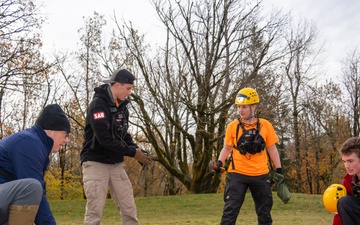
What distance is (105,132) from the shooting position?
495 cm

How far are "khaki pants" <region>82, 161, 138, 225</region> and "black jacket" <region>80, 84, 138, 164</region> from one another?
10 cm

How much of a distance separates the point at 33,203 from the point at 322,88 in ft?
133

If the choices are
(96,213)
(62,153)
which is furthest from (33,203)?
(62,153)

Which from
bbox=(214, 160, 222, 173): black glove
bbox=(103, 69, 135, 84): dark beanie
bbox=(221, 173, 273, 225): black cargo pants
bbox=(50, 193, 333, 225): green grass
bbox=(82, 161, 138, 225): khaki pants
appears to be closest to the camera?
bbox=(82, 161, 138, 225): khaki pants

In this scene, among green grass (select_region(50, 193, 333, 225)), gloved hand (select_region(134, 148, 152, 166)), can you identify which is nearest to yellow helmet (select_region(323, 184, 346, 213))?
gloved hand (select_region(134, 148, 152, 166))

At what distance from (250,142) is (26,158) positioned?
9.94 feet

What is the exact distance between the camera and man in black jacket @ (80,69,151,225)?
16.2 ft

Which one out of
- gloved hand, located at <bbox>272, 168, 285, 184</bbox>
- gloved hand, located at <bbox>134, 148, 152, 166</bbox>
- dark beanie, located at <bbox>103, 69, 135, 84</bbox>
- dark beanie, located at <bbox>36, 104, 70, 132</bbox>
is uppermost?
dark beanie, located at <bbox>103, 69, 135, 84</bbox>

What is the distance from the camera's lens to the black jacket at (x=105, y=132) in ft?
16.3

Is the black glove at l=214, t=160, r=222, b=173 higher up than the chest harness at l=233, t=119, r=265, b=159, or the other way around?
the chest harness at l=233, t=119, r=265, b=159

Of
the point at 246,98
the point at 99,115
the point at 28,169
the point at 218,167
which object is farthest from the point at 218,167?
the point at 28,169

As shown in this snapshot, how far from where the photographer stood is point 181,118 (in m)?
25.0

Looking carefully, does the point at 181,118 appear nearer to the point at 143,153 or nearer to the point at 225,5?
the point at 225,5

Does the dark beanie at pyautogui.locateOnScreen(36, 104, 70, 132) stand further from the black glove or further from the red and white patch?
the black glove
